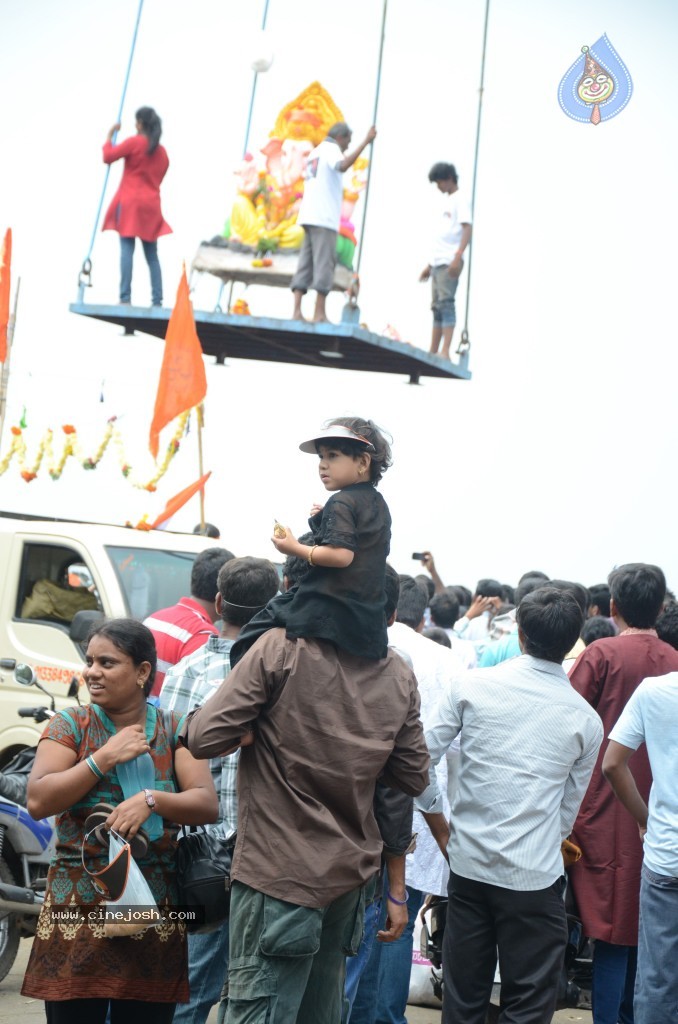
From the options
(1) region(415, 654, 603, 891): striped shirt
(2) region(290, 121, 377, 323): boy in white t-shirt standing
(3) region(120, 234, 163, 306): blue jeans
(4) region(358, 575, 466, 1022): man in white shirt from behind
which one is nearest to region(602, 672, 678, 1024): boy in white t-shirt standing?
(1) region(415, 654, 603, 891): striped shirt

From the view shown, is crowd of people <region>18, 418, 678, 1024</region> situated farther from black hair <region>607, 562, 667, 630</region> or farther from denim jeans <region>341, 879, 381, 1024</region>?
black hair <region>607, 562, 667, 630</region>

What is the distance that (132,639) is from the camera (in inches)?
134

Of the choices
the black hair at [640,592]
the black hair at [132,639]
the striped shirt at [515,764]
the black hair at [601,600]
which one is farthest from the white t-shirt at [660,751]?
the black hair at [601,600]

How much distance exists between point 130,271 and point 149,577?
15.9ft

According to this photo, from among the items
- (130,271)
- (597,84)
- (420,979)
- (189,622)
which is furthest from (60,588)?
(597,84)

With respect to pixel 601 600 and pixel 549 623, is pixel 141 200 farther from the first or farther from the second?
pixel 549 623

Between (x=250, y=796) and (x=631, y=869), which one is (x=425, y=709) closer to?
(x=631, y=869)

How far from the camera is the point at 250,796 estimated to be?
3221 mm

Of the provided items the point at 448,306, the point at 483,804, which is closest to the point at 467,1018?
the point at 483,804

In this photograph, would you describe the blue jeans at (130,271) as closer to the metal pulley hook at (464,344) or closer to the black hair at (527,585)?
the metal pulley hook at (464,344)

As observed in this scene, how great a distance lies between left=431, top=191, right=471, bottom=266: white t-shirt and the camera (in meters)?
11.0

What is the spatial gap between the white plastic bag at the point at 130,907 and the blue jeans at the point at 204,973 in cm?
103

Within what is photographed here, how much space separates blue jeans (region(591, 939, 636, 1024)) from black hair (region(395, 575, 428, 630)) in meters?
1.32

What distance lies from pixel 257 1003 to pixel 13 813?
2.60 meters
